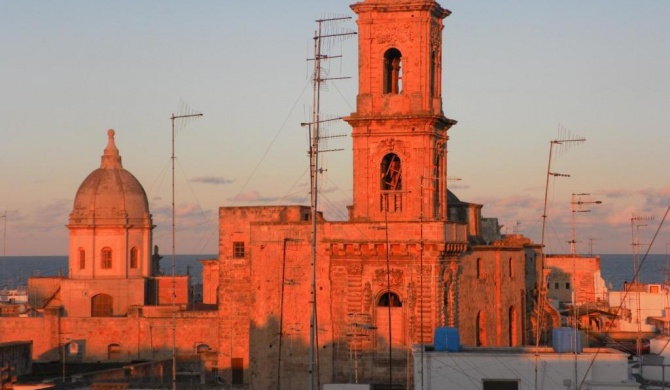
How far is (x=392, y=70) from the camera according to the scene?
53500 mm

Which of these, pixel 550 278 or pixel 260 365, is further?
pixel 550 278

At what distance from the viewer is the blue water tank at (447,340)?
43.1 metres

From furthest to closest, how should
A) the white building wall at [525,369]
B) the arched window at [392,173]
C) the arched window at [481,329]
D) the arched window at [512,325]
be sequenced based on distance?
1. the arched window at [512,325]
2. the arched window at [481,329]
3. the arched window at [392,173]
4. the white building wall at [525,369]

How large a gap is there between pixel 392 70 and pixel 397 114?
7.05 ft

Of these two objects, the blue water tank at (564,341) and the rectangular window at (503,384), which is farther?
the blue water tank at (564,341)

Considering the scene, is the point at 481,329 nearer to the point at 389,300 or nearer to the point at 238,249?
the point at 389,300

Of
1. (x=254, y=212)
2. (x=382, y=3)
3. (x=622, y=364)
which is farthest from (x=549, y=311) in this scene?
(x=622, y=364)

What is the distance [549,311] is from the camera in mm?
67125

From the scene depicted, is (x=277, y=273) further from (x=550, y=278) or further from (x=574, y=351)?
(x=550, y=278)

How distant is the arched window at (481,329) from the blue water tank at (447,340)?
13.5 metres

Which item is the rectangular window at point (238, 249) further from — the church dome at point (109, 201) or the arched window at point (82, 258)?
the arched window at point (82, 258)

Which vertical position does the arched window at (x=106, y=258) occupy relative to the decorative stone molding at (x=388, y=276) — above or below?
above

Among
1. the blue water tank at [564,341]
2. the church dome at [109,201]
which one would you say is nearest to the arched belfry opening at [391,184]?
the blue water tank at [564,341]

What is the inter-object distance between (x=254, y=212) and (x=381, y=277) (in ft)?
33.6
